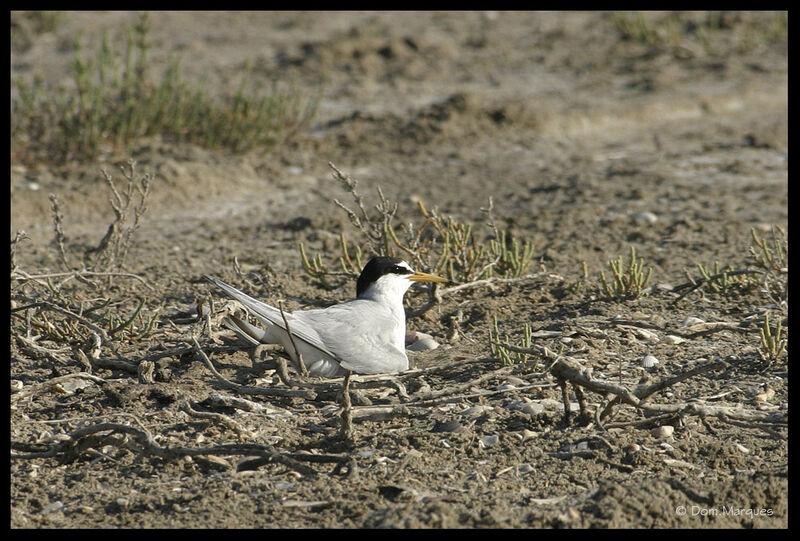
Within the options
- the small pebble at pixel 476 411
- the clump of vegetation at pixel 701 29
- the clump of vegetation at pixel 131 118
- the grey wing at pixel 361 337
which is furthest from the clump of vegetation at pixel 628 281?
the clump of vegetation at pixel 701 29

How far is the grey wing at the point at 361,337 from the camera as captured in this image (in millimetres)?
4258

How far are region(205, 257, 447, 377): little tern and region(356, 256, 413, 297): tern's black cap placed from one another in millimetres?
186

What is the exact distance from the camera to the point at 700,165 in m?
7.93

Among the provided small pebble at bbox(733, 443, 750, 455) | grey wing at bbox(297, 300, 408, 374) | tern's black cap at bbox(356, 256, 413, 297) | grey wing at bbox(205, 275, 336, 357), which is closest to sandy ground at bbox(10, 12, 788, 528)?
small pebble at bbox(733, 443, 750, 455)

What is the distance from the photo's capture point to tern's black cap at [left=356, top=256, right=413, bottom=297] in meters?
4.80

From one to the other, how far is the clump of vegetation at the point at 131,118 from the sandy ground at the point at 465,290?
203mm

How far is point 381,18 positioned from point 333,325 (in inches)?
320

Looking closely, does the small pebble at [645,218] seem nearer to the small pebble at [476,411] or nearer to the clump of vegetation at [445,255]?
the clump of vegetation at [445,255]

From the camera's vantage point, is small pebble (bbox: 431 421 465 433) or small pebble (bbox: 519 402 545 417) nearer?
small pebble (bbox: 431 421 465 433)

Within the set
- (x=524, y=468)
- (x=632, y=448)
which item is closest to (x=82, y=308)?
(x=524, y=468)

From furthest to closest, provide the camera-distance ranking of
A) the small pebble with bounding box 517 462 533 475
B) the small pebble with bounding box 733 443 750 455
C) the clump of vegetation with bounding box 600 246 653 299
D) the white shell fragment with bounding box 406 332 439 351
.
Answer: the clump of vegetation with bounding box 600 246 653 299, the white shell fragment with bounding box 406 332 439 351, the small pebble with bounding box 733 443 750 455, the small pebble with bounding box 517 462 533 475

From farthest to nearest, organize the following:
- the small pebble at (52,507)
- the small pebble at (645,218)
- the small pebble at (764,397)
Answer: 1. the small pebble at (645,218)
2. the small pebble at (764,397)
3. the small pebble at (52,507)

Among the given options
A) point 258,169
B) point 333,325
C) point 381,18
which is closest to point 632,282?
point 333,325

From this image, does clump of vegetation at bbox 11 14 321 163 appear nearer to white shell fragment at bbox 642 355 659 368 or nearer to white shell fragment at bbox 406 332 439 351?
white shell fragment at bbox 406 332 439 351
